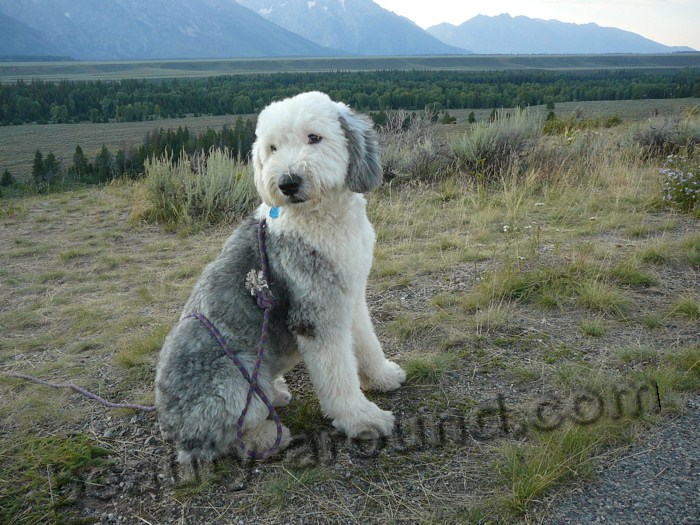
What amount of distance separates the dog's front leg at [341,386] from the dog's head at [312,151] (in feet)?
2.89

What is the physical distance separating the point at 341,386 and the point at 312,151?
4.71 feet

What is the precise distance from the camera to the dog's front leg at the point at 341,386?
3.29m

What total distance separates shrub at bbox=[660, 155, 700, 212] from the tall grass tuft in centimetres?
644

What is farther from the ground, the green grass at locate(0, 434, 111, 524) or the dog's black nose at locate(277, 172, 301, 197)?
the dog's black nose at locate(277, 172, 301, 197)

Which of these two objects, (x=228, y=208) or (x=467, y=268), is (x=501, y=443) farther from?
(x=228, y=208)

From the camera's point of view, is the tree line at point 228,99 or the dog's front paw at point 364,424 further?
the tree line at point 228,99

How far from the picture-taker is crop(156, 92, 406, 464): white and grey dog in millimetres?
3090

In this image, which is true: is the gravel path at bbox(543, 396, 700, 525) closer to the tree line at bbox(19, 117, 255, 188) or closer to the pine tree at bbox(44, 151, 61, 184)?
the tree line at bbox(19, 117, 255, 188)

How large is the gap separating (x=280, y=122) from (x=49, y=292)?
4664mm

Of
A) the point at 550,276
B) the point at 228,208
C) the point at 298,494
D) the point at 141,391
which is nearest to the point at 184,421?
the point at 298,494

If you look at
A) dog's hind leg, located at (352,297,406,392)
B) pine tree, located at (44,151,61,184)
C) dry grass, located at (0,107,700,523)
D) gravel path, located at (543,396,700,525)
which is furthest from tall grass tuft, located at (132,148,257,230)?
pine tree, located at (44,151,61,184)

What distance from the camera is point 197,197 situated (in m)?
9.31

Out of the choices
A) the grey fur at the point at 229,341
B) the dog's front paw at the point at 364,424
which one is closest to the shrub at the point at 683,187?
the dog's front paw at the point at 364,424

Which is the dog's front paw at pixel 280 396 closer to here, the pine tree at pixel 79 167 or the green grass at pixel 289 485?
the green grass at pixel 289 485
